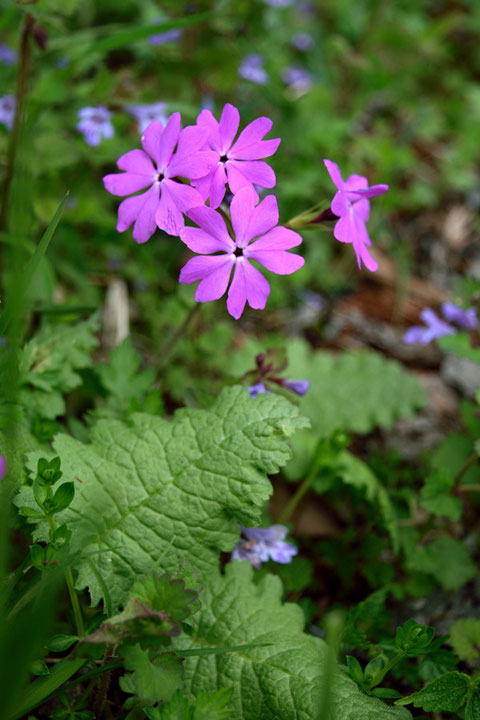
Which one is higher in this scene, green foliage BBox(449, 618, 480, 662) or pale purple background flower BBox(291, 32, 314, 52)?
pale purple background flower BBox(291, 32, 314, 52)

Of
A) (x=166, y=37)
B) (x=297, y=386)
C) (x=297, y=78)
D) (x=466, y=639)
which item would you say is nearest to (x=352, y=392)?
(x=297, y=386)

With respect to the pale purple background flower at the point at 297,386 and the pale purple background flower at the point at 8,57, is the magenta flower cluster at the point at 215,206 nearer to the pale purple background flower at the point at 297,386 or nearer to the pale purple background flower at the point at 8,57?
the pale purple background flower at the point at 297,386

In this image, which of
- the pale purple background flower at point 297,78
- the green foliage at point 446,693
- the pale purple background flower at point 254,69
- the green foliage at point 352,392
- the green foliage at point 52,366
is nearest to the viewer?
the green foliage at point 446,693

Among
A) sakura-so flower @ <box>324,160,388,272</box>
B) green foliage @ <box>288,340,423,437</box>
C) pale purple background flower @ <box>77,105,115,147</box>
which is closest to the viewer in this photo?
sakura-so flower @ <box>324,160,388,272</box>

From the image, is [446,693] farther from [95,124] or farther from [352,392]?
[95,124]

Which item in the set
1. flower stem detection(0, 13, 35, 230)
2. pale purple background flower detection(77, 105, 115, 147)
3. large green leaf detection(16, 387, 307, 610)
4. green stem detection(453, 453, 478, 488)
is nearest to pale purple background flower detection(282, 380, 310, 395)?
large green leaf detection(16, 387, 307, 610)

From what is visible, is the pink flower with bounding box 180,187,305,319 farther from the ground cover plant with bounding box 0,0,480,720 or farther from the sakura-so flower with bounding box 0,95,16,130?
the sakura-so flower with bounding box 0,95,16,130

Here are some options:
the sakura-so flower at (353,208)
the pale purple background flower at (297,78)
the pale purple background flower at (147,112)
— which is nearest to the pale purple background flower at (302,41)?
the pale purple background flower at (297,78)
